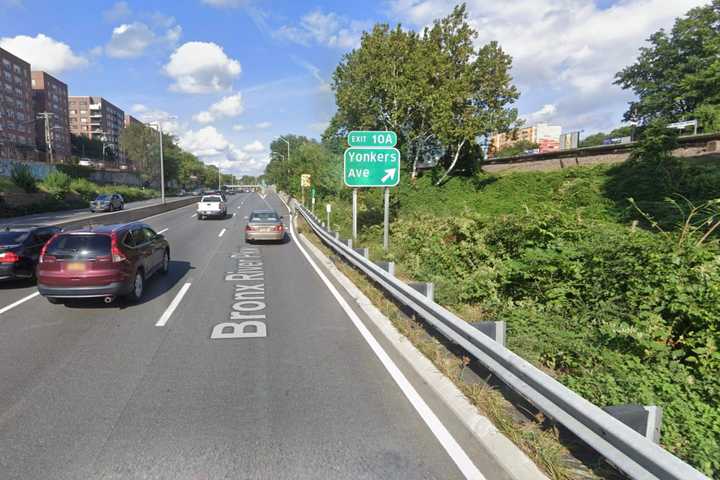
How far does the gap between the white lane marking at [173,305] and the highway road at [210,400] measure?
0.17 ft

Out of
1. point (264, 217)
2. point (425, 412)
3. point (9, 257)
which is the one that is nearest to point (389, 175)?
point (264, 217)

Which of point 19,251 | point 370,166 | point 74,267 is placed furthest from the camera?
point 370,166

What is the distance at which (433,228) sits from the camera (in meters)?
11.8

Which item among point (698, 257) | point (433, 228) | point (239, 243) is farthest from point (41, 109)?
point (698, 257)

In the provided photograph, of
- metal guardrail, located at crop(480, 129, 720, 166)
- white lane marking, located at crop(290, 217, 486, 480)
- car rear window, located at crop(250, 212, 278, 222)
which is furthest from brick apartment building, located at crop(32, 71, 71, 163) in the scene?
white lane marking, located at crop(290, 217, 486, 480)

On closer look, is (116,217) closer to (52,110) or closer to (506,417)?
(506,417)

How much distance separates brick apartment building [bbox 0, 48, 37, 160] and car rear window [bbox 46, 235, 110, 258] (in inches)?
3529

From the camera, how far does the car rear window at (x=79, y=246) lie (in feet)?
24.7

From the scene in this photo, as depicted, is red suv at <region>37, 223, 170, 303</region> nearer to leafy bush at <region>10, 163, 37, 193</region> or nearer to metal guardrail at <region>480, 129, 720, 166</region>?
metal guardrail at <region>480, 129, 720, 166</region>

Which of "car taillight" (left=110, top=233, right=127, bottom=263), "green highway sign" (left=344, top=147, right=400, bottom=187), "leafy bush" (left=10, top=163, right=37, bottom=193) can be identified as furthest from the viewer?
"leafy bush" (left=10, top=163, right=37, bottom=193)

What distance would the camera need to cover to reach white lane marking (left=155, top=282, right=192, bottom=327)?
7039mm

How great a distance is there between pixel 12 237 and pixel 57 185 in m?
36.6

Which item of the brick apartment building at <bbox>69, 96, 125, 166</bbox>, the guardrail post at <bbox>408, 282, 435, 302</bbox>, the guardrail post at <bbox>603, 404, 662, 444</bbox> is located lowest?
the guardrail post at <bbox>603, 404, 662, 444</bbox>

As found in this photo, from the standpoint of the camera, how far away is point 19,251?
9.61 metres
